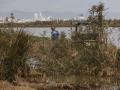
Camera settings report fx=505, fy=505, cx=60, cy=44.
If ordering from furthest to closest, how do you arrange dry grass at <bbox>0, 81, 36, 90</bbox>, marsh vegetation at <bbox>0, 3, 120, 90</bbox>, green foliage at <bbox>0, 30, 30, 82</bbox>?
1. marsh vegetation at <bbox>0, 3, 120, 90</bbox>
2. green foliage at <bbox>0, 30, 30, 82</bbox>
3. dry grass at <bbox>0, 81, 36, 90</bbox>

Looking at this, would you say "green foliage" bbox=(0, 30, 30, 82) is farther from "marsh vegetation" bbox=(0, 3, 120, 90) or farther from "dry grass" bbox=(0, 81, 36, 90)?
"dry grass" bbox=(0, 81, 36, 90)

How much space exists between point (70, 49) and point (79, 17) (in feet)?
19.5

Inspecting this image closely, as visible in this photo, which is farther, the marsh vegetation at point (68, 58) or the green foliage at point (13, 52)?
the marsh vegetation at point (68, 58)

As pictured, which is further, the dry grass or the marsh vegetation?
the marsh vegetation

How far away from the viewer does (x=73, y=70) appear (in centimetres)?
1883

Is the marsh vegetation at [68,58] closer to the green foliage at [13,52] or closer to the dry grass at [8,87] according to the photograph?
the green foliage at [13,52]

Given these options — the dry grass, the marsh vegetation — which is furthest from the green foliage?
the dry grass

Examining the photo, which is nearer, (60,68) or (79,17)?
(60,68)

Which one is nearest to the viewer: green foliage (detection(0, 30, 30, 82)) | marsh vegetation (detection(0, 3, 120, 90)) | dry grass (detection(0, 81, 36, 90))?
dry grass (detection(0, 81, 36, 90))

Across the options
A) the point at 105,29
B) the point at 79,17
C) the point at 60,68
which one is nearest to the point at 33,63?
the point at 60,68

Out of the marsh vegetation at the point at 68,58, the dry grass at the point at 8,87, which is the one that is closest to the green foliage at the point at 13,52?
the marsh vegetation at the point at 68,58

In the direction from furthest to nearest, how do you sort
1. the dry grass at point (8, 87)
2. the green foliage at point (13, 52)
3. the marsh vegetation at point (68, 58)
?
1. the marsh vegetation at point (68, 58)
2. the green foliage at point (13, 52)
3. the dry grass at point (8, 87)

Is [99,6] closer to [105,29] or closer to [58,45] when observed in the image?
[105,29]

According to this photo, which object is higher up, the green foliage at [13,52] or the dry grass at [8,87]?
the green foliage at [13,52]
